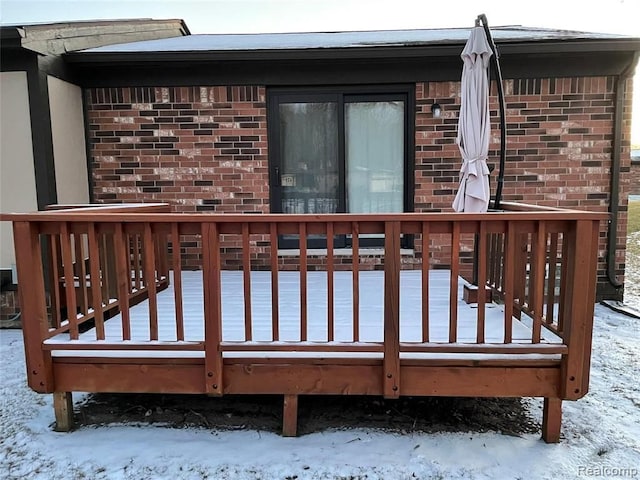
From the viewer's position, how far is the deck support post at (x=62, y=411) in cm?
286

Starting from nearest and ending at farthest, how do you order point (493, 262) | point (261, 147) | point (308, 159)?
1. point (493, 262)
2. point (261, 147)
3. point (308, 159)

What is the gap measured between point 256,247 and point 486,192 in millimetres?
2878

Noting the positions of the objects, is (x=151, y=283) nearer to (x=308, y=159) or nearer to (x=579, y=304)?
(x=579, y=304)

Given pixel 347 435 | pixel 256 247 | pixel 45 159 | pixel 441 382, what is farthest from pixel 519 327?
pixel 45 159

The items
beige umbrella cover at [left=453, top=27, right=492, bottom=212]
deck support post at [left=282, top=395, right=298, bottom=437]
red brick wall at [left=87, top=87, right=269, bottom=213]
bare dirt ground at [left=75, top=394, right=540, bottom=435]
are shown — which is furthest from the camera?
red brick wall at [left=87, top=87, right=269, bottom=213]

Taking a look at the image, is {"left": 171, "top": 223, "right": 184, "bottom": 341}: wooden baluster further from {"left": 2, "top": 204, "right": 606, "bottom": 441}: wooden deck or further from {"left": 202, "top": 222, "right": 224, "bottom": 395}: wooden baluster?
{"left": 202, "top": 222, "right": 224, "bottom": 395}: wooden baluster

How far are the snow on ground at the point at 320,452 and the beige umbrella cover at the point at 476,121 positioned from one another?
1.51 meters

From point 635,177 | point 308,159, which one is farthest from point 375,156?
point 635,177

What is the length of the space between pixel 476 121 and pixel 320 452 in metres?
2.42

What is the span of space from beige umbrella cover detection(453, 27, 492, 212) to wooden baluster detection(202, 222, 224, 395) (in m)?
1.83

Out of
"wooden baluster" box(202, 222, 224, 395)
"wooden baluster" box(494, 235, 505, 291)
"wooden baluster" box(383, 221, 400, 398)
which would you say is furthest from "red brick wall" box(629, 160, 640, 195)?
"wooden baluster" box(202, 222, 224, 395)

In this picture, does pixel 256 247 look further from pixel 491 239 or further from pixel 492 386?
pixel 492 386

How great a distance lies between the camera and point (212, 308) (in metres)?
2.69

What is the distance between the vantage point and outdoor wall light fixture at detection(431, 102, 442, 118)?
5.08 metres
